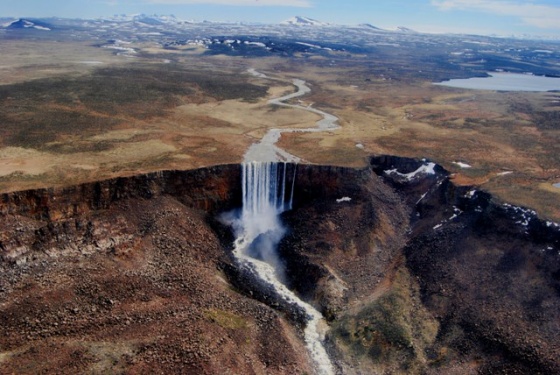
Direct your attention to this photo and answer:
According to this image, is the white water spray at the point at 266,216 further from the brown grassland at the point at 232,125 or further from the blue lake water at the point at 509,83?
the blue lake water at the point at 509,83

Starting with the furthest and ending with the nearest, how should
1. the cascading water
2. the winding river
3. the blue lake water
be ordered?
1. the blue lake water
2. the winding river
3. the cascading water

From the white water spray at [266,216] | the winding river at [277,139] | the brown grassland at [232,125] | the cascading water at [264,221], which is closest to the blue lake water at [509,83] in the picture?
the brown grassland at [232,125]

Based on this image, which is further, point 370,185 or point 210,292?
point 370,185

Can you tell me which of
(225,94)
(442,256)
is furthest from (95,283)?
(225,94)

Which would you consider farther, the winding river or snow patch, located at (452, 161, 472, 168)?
the winding river

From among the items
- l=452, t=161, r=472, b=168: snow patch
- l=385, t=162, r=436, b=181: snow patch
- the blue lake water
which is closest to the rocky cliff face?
l=385, t=162, r=436, b=181: snow patch

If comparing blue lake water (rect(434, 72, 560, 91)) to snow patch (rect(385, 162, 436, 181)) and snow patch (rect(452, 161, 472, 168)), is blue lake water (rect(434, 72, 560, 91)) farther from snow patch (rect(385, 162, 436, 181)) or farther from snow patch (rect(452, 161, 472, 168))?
snow patch (rect(385, 162, 436, 181))

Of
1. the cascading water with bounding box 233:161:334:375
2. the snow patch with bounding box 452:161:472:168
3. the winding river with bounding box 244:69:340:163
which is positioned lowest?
the cascading water with bounding box 233:161:334:375

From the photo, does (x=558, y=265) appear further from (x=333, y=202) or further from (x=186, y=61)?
(x=186, y=61)
